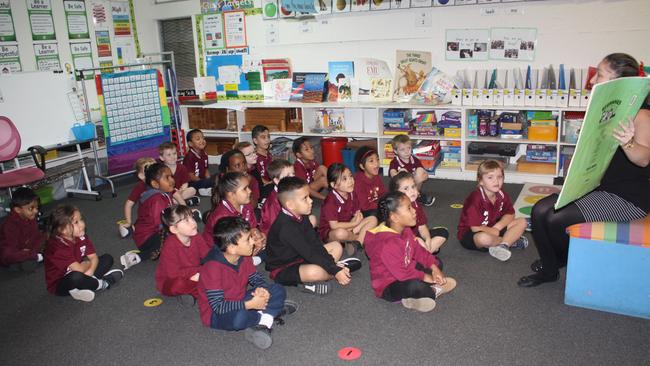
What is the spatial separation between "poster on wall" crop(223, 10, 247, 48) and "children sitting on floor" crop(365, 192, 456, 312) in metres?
4.49

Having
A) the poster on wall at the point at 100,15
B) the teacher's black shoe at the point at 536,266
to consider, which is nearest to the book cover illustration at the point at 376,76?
the teacher's black shoe at the point at 536,266

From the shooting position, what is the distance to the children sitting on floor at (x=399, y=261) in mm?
2982

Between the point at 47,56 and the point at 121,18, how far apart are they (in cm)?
125

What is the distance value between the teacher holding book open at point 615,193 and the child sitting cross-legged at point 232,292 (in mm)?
1623

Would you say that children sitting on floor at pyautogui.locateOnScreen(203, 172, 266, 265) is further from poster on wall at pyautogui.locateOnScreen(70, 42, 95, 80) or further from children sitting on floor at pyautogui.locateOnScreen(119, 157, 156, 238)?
poster on wall at pyautogui.locateOnScreen(70, 42, 95, 80)

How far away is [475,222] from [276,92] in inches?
145

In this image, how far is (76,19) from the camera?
20.8ft

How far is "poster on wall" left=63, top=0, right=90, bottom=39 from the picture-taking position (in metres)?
6.23

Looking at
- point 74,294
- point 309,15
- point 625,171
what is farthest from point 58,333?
point 309,15

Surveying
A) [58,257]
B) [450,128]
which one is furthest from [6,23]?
[450,128]

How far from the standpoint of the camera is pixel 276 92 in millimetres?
6766

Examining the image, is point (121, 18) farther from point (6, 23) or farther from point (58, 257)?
point (58, 257)

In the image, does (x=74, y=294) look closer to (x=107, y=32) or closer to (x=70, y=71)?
(x=70, y=71)

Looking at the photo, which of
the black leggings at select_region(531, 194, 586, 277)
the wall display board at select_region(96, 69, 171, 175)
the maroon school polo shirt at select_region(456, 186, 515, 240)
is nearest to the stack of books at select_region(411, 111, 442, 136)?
the maroon school polo shirt at select_region(456, 186, 515, 240)
